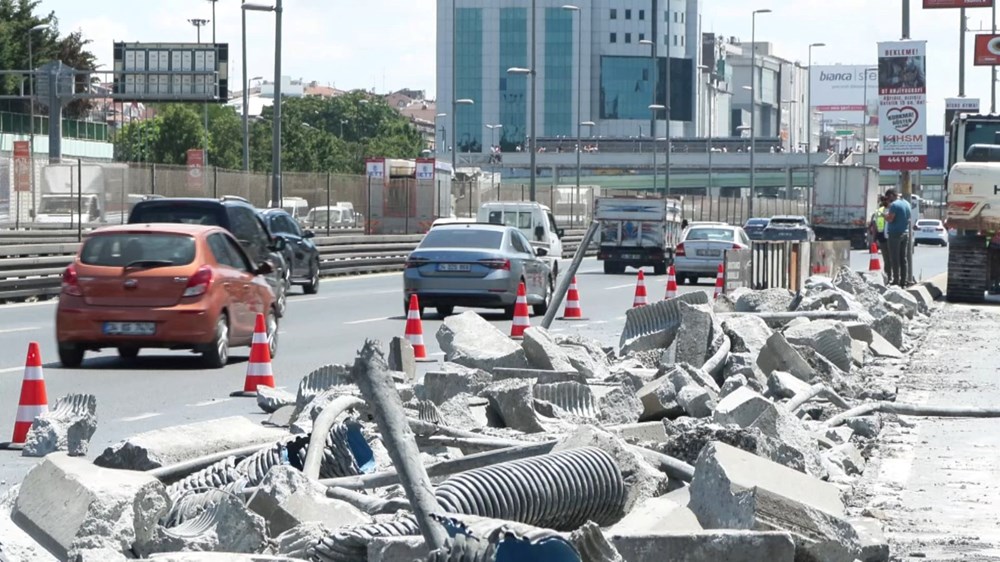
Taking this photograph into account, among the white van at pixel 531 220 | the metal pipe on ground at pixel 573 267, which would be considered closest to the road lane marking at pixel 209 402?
the metal pipe on ground at pixel 573 267

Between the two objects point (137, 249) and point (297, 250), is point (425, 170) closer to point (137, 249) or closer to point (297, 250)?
point (297, 250)

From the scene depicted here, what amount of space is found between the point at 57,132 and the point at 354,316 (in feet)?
128

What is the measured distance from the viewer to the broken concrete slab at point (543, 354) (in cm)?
1382

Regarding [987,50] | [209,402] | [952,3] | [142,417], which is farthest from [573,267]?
[987,50]

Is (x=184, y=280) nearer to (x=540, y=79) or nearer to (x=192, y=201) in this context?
(x=192, y=201)

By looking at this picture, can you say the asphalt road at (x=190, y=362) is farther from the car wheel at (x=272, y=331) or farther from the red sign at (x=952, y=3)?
the red sign at (x=952, y=3)

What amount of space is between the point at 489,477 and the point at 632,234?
3904cm

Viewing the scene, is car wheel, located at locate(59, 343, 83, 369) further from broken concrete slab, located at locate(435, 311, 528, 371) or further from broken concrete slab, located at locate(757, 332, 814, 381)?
broken concrete slab, located at locate(757, 332, 814, 381)

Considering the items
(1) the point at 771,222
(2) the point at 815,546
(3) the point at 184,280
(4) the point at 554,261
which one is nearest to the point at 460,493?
(2) the point at 815,546

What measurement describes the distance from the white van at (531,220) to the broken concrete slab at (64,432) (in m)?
25.3

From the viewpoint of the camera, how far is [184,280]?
17.5 m

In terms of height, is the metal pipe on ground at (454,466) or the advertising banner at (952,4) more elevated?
the advertising banner at (952,4)

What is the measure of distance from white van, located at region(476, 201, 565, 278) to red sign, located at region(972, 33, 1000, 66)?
26.0m

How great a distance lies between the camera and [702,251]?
132 ft
